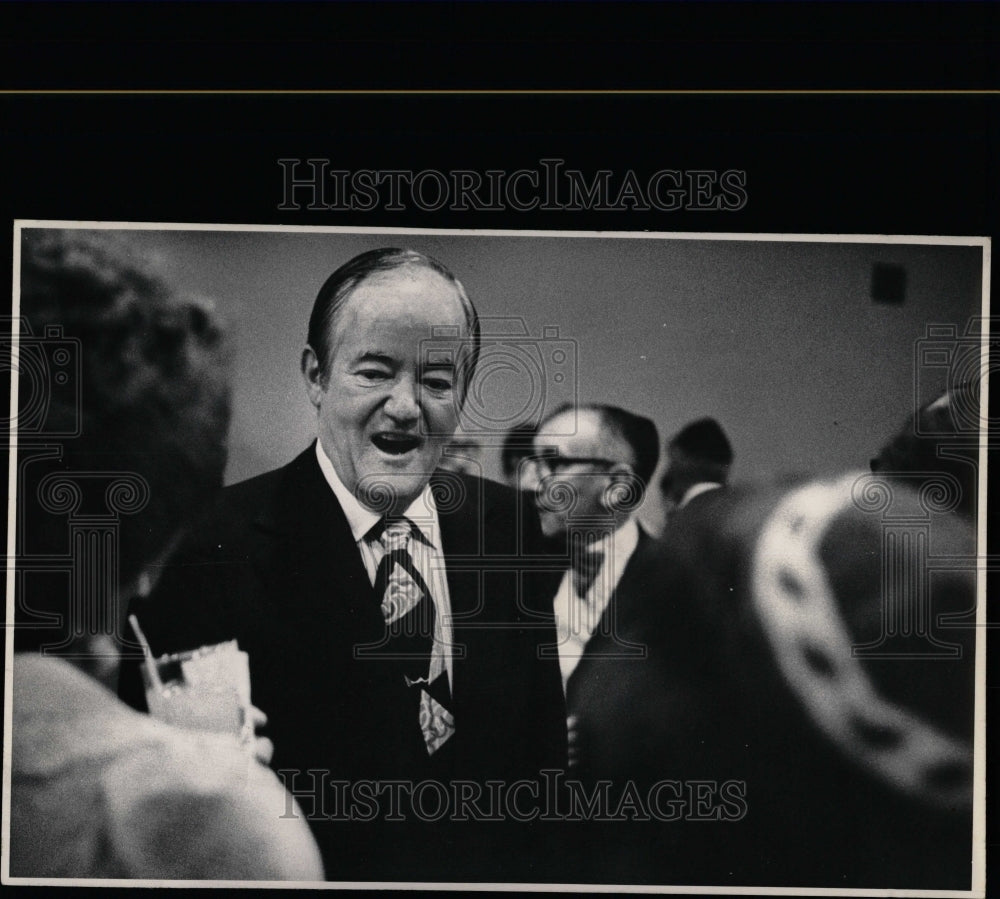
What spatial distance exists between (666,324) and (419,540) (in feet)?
2.89

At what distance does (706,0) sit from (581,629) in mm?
1656

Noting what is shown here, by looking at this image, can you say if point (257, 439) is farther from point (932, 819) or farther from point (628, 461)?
point (932, 819)

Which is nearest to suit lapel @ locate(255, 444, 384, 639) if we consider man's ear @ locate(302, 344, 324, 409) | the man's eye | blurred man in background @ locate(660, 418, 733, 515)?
man's ear @ locate(302, 344, 324, 409)

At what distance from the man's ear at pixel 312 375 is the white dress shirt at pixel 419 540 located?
0.12 m

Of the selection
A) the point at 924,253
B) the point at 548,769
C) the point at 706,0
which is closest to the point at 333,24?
the point at 706,0

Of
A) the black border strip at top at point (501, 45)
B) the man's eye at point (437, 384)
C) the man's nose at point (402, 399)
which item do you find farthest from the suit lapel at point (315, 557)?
the black border strip at top at point (501, 45)

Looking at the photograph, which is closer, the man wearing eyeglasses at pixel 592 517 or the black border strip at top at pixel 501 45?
the black border strip at top at pixel 501 45

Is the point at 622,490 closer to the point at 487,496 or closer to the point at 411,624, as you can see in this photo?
the point at 487,496

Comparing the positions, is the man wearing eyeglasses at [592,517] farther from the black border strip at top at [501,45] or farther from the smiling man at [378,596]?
the black border strip at top at [501,45]

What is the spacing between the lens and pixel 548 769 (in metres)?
2.66

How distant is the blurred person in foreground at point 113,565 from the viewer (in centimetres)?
264

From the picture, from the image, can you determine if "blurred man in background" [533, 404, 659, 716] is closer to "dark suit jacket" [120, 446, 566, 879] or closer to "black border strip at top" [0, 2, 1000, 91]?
"dark suit jacket" [120, 446, 566, 879]

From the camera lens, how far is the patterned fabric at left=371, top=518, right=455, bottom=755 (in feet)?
8.68

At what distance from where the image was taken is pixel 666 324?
267 centimetres
